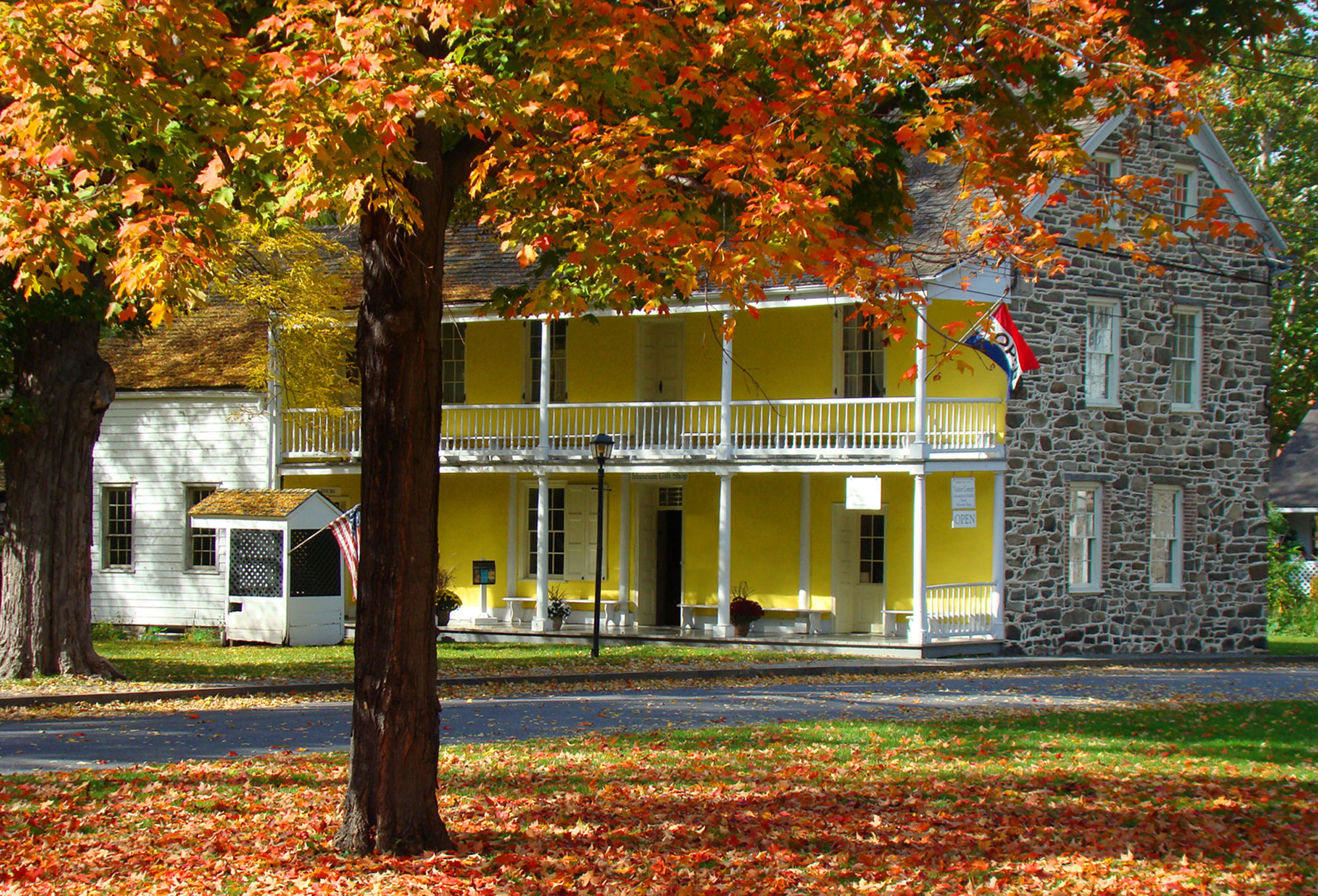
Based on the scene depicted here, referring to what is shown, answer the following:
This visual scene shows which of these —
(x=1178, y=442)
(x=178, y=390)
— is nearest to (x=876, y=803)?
(x=1178, y=442)

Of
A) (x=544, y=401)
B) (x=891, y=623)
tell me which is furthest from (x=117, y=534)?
(x=891, y=623)

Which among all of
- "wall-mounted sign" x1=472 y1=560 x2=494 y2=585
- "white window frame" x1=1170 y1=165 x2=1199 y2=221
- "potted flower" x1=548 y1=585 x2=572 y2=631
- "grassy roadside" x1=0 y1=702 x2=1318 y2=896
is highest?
"white window frame" x1=1170 y1=165 x2=1199 y2=221

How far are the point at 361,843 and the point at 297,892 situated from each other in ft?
1.94

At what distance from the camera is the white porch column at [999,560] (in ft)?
76.9

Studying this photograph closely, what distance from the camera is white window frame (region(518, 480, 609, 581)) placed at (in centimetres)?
2692

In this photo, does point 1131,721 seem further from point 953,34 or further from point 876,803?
point 953,34

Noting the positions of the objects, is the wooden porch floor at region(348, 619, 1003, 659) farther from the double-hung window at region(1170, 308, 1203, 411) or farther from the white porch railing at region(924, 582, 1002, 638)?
the double-hung window at region(1170, 308, 1203, 411)

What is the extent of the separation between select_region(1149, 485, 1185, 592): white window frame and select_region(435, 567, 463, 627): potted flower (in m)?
13.2

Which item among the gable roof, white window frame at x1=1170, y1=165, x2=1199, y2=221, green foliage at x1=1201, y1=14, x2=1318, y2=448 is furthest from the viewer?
green foliage at x1=1201, y1=14, x2=1318, y2=448

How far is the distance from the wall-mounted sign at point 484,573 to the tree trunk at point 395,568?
729 inches

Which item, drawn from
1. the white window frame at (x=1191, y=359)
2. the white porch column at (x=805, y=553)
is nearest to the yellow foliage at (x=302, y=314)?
the white porch column at (x=805, y=553)

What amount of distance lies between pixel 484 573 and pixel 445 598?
84cm

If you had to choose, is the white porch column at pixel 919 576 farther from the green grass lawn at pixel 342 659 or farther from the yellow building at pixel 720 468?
the green grass lawn at pixel 342 659

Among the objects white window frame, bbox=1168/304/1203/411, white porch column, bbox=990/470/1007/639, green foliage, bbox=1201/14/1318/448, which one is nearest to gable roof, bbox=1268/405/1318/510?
green foliage, bbox=1201/14/1318/448
